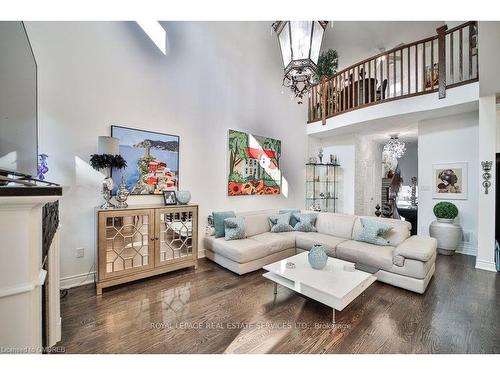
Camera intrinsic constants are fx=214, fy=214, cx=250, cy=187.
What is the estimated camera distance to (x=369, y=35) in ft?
17.1

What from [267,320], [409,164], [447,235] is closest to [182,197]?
[267,320]

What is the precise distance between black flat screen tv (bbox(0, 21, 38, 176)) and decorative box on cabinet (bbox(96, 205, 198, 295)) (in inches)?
41.1

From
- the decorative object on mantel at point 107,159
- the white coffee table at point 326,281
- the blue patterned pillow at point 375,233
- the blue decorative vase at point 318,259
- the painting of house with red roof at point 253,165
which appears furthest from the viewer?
the painting of house with red roof at point 253,165

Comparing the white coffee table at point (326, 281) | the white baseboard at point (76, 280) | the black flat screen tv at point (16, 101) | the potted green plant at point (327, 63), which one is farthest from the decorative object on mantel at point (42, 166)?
the potted green plant at point (327, 63)

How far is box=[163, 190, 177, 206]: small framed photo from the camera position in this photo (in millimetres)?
3009

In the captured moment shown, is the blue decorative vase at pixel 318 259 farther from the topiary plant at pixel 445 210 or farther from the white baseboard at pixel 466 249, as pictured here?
the white baseboard at pixel 466 249

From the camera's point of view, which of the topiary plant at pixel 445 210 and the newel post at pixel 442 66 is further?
the topiary plant at pixel 445 210

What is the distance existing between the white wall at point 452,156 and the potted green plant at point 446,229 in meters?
0.29

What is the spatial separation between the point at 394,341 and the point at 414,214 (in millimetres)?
4137

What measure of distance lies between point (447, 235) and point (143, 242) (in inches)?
191

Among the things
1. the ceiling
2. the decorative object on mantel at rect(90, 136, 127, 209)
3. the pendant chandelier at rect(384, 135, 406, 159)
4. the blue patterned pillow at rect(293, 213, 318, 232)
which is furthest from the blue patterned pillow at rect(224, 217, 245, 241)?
the ceiling

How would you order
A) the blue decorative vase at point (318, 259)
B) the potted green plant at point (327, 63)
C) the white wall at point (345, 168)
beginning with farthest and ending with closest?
Result: the white wall at point (345, 168)
the potted green plant at point (327, 63)
the blue decorative vase at point (318, 259)

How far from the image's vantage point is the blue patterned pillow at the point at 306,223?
148 inches
